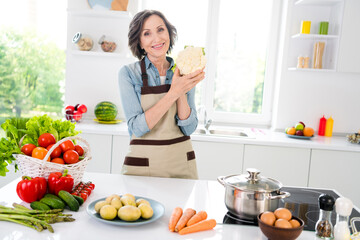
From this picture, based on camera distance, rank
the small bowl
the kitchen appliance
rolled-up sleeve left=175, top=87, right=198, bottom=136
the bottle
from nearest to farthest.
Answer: the small bowl, the kitchen appliance, rolled-up sleeve left=175, top=87, right=198, bottom=136, the bottle

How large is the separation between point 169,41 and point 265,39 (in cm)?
194

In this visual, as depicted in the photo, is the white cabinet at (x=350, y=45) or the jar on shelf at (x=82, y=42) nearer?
the white cabinet at (x=350, y=45)

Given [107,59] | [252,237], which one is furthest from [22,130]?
[107,59]

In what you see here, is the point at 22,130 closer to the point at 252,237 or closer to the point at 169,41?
the point at 169,41

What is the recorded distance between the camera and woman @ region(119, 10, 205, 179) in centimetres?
177

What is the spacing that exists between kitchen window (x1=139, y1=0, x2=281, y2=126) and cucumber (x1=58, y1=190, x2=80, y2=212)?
8.30 feet

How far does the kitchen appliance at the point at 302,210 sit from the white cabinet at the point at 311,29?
186 cm

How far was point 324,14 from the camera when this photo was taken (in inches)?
134

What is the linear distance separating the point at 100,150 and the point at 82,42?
1052 millimetres

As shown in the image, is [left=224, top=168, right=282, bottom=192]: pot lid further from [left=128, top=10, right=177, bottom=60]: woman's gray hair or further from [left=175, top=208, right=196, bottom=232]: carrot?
[left=128, top=10, right=177, bottom=60]: woman's gray hair

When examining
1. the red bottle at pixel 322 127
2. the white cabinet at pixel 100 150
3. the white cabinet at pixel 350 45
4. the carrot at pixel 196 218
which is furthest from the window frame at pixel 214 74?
the carrot at pixel 196 218

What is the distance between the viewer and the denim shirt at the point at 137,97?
1795 millimetres

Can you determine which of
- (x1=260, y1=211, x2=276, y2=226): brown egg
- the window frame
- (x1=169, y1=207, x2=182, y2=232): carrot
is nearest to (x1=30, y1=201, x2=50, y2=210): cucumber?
(x1=169, y1=207, x2=182, y2=232): carrot

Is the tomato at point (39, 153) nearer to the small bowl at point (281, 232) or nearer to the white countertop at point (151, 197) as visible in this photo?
the white countertop at point (151, 197)
